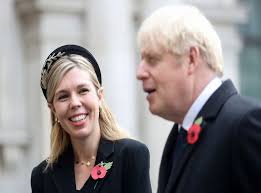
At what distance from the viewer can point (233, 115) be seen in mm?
4168

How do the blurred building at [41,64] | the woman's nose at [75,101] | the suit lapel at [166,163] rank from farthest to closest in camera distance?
the blurred building at [41,64] → the woman's nose at [75,101] → the suit lapel at [166,163]

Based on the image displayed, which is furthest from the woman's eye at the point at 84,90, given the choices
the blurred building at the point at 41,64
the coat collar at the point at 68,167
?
the blurred building at the point at 41,64

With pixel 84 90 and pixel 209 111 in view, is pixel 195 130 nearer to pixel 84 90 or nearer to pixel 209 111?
pixel 209 111

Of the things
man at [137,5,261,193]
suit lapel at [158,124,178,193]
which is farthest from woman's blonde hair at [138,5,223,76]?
suit lapel at [158,124,178,193]

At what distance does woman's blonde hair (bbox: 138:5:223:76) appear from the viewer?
4230 mm

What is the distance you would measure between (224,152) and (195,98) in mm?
259

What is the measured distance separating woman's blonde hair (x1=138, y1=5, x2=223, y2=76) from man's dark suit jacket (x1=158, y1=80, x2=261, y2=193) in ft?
0.50

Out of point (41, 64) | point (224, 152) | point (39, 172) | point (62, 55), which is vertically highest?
point (62, 55)

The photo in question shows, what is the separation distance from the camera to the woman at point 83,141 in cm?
538

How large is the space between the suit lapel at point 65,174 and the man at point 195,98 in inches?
48.2

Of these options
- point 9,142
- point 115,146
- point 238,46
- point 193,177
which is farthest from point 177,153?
point 238,46

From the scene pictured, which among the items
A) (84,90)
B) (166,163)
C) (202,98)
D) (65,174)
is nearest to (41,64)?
(65,174)

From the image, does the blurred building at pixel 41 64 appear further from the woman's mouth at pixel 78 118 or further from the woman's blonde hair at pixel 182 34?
the woman's blonde hair at pixel 182 34

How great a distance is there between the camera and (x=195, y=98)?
4277mm
